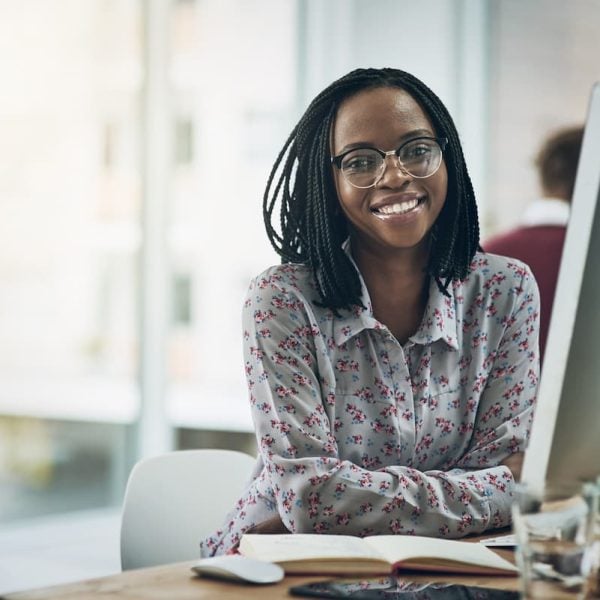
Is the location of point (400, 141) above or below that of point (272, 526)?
above

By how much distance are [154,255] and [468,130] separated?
1624 millimetres

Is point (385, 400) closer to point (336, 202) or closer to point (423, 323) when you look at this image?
point (423, 323)

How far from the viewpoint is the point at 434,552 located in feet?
3.77

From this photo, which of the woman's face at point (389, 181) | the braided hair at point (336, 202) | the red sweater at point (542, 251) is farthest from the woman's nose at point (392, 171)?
the red sweater at point (542, 251)

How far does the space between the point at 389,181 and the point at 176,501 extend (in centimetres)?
65

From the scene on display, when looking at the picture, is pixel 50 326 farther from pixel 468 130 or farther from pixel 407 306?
pixel 407 306

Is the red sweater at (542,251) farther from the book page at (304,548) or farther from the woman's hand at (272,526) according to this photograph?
the book page at (304,548)

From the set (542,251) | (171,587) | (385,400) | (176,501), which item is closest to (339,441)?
(385,400)

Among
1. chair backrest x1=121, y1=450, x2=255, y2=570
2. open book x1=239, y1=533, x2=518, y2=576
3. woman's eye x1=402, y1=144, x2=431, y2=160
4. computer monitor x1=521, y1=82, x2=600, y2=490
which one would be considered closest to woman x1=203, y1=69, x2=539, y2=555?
woman's eye x1=402, y1=144, x2=431, y2=160

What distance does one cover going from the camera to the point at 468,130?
4953 mm

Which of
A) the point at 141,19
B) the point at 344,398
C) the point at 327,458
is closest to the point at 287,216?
the point at 344,398

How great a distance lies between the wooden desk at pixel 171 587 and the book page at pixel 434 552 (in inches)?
0.8

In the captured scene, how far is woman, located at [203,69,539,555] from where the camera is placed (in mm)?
1539

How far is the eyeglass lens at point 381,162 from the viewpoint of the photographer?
65.2 inches
